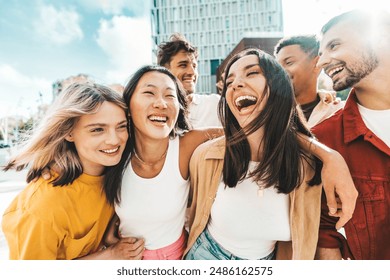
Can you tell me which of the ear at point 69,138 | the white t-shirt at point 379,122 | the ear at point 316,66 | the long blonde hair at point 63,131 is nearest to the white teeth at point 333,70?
the ear at point 316,66

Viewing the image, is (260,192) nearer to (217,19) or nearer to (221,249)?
(221,249)

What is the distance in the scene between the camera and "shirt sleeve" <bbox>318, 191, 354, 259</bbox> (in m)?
1.30

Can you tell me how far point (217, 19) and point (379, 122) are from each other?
93 cm

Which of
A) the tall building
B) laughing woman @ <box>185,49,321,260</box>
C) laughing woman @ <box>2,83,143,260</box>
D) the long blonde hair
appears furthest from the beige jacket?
the tall building

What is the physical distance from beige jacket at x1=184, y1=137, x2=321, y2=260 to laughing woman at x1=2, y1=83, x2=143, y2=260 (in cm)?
31

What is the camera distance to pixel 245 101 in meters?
1.25

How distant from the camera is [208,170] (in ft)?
4.35

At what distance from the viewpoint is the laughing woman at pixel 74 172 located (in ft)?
3.87

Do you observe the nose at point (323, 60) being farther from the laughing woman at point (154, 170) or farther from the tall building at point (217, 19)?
the laughing woman at point (154, 170)

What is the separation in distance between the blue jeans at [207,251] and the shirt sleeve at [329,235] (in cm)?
24

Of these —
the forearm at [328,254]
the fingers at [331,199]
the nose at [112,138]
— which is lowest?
the forearm at [328,254]

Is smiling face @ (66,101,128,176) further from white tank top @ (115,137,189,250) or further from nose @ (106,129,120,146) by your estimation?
white tank top @ (115,137,189,250)

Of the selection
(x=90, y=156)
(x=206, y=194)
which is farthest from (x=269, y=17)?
(x=90, y=156)
